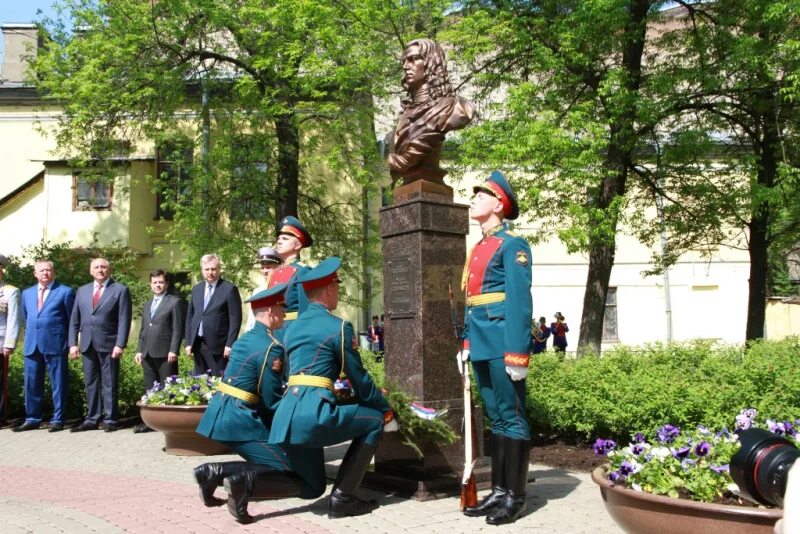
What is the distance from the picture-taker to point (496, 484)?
17.6ft

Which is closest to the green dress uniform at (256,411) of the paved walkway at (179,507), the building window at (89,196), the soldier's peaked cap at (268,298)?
the soldier's peaked cap at (268,298)

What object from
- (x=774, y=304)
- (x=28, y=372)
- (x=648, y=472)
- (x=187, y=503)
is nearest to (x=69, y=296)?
(x=28, y=372)

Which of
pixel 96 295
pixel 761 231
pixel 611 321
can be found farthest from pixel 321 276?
pixel 611 321

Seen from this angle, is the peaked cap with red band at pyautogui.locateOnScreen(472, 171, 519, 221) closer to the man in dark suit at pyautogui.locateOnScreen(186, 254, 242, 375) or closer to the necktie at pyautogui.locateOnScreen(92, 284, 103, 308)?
the man in dark suit at pyautogui.locateOnScreen(186, 254, 242, 375)

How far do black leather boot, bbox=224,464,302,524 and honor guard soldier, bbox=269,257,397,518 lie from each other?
0.75 ft

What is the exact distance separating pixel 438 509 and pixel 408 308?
150 centimetres

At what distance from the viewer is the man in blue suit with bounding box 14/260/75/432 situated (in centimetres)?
1040

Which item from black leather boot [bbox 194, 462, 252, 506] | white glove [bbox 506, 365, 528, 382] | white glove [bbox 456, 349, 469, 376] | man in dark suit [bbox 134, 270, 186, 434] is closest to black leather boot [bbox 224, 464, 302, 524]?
black leather boot [bbox 194, 462, 252, 506]

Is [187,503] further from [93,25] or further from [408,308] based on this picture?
[93,25]

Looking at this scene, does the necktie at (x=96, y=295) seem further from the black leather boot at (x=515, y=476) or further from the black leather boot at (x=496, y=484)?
the black leather boot at (x=515, y=476)

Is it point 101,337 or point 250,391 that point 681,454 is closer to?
point 250,391

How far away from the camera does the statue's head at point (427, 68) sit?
21.8 ft

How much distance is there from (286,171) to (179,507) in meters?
15.7

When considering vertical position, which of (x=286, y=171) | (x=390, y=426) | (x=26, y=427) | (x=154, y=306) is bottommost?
(x=26, y=427)
